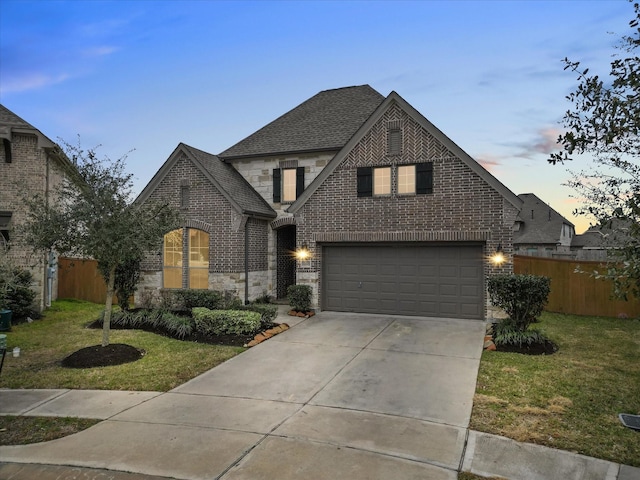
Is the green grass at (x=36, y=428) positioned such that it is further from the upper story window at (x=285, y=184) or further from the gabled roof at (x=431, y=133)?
the upper story window at (x=285, y=184)

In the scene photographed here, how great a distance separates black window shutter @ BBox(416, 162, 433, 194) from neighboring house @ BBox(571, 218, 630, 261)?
4731 mm

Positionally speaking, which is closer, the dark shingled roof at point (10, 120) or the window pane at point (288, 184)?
the dark shingled roof at point (10, 120)

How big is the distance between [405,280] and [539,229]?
113 ft

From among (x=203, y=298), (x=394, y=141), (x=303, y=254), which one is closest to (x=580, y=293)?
(x=394, y=141)

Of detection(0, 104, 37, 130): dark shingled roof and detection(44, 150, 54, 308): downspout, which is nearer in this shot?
detection(0, 104, 37, 130): dark shingled roof

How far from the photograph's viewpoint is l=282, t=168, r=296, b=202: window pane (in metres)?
17.6

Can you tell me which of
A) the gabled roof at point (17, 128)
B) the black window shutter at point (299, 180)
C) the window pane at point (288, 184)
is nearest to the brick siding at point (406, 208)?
the black window shutter at point (299, 180)

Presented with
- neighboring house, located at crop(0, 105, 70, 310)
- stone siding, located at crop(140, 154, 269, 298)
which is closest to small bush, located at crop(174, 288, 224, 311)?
stone siding, located at crop(140, 154, 269, 298)

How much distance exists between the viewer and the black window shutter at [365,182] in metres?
14.0

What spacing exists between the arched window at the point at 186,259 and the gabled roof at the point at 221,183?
1.81 m

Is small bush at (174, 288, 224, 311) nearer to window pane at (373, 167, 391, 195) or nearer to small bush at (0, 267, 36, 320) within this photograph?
small bush at (0, 267, 36, 320)

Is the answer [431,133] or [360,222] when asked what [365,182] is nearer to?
[360,222]

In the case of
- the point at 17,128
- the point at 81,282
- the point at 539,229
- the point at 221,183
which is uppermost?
the point at 17,128

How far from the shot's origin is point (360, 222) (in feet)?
46.2
